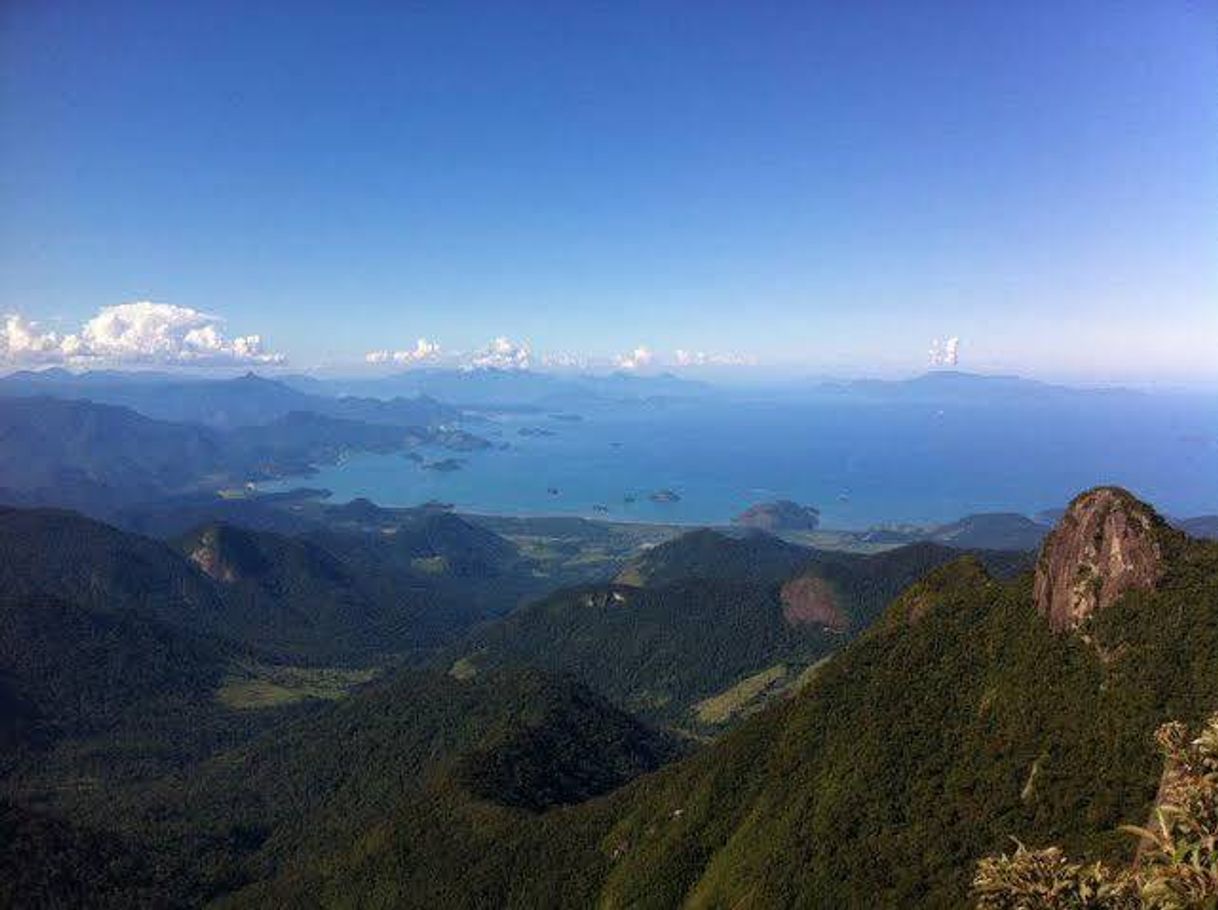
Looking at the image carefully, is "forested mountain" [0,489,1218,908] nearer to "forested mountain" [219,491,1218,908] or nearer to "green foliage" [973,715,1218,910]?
"forested mountain" [219,491,1218,908]

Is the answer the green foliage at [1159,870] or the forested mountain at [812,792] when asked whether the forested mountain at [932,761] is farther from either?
the green foliage at [1159,870]

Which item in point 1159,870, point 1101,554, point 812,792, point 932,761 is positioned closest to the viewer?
point 1159,870

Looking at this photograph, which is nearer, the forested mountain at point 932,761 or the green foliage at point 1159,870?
the green foliage at point 1159,870

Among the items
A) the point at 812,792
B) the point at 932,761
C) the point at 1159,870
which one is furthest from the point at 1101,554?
the point at 1159,870

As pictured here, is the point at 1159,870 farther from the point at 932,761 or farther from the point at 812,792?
the point at 812,792

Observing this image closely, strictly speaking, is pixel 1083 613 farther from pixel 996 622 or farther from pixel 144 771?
pixel 144 771

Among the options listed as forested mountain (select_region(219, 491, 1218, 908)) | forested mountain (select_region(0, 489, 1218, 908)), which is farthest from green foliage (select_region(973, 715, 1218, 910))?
forested mountain (select_region(219, 491, 1218, 908))

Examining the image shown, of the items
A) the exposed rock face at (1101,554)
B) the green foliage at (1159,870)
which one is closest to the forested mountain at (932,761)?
the exposed rock face at (1101,554)

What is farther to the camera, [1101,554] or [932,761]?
[1101,554]
